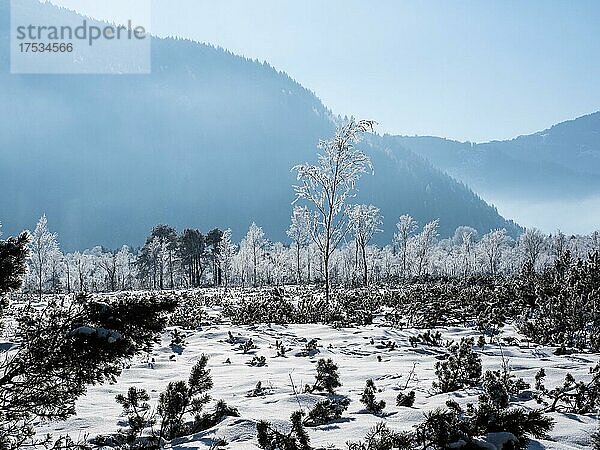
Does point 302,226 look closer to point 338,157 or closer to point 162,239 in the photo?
point 162,239

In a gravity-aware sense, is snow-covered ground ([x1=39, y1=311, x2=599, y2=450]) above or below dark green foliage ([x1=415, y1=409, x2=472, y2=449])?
below

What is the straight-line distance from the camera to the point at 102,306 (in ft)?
10.7

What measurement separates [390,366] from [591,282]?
8394mm

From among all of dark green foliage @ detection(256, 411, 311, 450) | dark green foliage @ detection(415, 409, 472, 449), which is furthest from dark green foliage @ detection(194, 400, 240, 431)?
dark green foliage @ detection(415, 409, 472, 449)

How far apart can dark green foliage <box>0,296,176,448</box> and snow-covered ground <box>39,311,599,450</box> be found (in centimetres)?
189

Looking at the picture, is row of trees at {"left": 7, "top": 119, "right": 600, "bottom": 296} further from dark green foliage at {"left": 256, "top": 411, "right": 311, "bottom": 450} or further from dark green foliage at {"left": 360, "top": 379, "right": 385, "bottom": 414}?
dark green foliage at {"left": 360, "top": 379, "right": 385, "bottom": 414}

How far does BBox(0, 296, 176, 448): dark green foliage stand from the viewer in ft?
10.1

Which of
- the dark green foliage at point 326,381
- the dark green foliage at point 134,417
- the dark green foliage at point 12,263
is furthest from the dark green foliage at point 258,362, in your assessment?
the dark green foliage at point 12,263

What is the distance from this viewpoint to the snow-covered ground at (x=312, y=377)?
483cm

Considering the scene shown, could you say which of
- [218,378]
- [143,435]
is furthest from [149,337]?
[218,378]

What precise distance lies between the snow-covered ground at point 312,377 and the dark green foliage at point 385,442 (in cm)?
26

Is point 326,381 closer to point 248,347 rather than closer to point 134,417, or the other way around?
point 134,417

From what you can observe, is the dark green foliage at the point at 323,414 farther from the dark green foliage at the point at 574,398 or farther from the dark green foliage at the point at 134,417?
the dark green foliage at the point at 574,398

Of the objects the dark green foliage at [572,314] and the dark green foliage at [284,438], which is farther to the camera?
the dark green foliage at [572,314]
